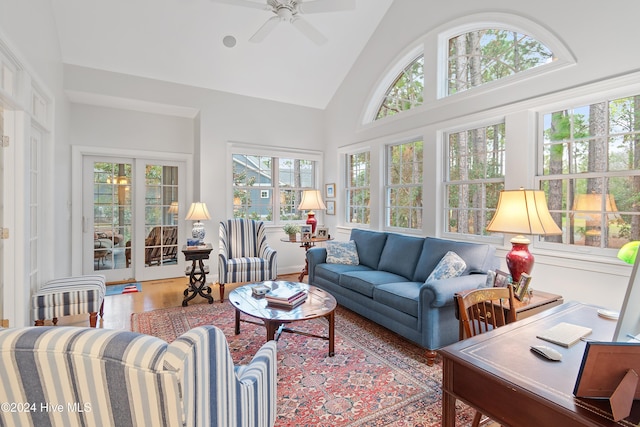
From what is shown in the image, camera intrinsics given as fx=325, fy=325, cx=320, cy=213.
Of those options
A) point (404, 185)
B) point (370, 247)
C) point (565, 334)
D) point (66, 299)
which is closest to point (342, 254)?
point (370, 247)

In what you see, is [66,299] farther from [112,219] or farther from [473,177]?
[473,177]

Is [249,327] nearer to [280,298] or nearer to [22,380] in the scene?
[280,298]

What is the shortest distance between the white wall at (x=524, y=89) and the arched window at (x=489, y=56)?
189mm

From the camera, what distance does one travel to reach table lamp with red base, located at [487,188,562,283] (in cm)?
226

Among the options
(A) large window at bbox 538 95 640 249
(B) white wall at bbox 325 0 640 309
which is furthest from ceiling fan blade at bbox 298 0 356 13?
(A) large window at bbox 538 95 640 249

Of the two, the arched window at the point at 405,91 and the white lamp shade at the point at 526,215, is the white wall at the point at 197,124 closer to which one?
the arched window at the point at 405,91

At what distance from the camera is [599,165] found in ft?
9.07

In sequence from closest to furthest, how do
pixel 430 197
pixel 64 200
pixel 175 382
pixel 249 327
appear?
pixel 175 382, pixel 249 327, pixel 430 197, pixel 64 200

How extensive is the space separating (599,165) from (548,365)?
249 cm

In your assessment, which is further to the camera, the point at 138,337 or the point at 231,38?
the point at 231,38

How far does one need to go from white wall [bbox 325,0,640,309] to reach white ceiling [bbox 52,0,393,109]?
0.58m

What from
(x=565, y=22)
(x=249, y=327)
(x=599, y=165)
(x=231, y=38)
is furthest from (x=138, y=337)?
(x=231, y=38)

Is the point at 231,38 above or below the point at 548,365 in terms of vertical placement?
above

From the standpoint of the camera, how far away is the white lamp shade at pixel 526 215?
88.7 inches
